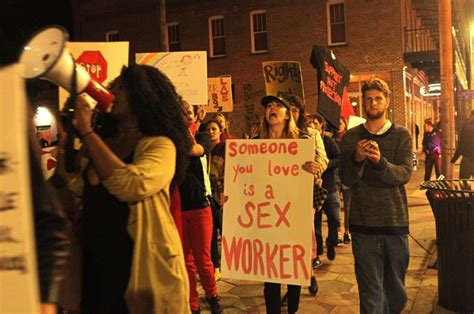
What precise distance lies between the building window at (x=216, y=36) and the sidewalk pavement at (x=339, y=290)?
17498 millimetres

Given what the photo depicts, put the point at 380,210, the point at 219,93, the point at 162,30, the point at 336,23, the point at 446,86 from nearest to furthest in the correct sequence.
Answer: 1. the point at 380,210
2. the point at 446,86
3. the point at 219,93
4. the point at 162,30
5. the point at 336,23

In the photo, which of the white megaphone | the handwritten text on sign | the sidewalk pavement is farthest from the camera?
the sidewalk pavement

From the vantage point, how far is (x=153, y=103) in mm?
2584

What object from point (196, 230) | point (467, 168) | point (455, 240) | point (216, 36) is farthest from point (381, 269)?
point (216, 36)

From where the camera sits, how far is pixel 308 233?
13.7ft

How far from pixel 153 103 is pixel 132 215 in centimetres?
55

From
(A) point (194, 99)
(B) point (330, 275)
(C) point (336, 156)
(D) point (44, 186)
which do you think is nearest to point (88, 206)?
(D) point (44, 186)

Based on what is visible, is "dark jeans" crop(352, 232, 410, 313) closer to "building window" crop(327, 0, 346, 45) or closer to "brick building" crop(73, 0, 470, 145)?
"brick building" crop(73, 0, 470, 145)

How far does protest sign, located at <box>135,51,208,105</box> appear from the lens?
622 cm

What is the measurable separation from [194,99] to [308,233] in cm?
262

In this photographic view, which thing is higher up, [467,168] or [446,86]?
[446,86]

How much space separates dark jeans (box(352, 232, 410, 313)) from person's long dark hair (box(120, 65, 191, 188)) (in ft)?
5.87

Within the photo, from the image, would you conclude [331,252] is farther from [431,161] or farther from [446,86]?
[431,161]

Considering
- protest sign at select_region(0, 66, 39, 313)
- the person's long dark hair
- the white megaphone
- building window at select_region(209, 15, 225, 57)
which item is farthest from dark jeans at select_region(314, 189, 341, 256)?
building window at select_region(209, 15, 225, 57)
